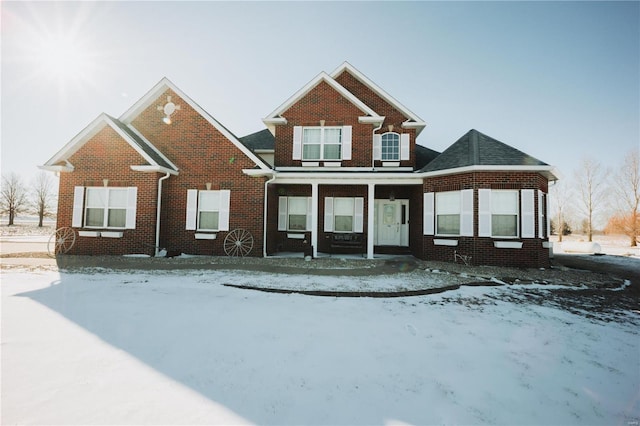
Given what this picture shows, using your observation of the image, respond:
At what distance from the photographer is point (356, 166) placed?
1356 cm

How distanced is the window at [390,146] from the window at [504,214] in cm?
472

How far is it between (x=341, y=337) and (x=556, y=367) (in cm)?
254

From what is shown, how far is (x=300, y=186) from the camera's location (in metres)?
14.3

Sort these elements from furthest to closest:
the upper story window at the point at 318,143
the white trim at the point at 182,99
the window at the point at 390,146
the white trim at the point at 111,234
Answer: the window at the point at 390,146
the upper story window at the point at 318,143
the white trim at the point at 182,99
the white trim at the point at 111,234

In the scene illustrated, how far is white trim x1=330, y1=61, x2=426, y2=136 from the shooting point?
551 inches

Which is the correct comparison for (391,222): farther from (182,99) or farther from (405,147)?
(182,99)

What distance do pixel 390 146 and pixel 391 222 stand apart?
11.9 ft

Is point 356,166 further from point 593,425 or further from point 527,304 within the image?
point 593,425

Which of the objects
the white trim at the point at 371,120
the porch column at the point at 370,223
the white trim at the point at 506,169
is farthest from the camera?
the white trim at the point at 371,120

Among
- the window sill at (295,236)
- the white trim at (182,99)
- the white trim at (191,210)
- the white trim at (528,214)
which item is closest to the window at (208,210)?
the white trim at (191,210)

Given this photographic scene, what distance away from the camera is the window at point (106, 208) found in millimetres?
11539

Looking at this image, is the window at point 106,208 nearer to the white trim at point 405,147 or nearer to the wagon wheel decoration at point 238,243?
the wagon wheel decoration at point 238,243

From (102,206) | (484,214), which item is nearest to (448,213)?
(484,214)

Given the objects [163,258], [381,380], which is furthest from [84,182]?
[381,380]
